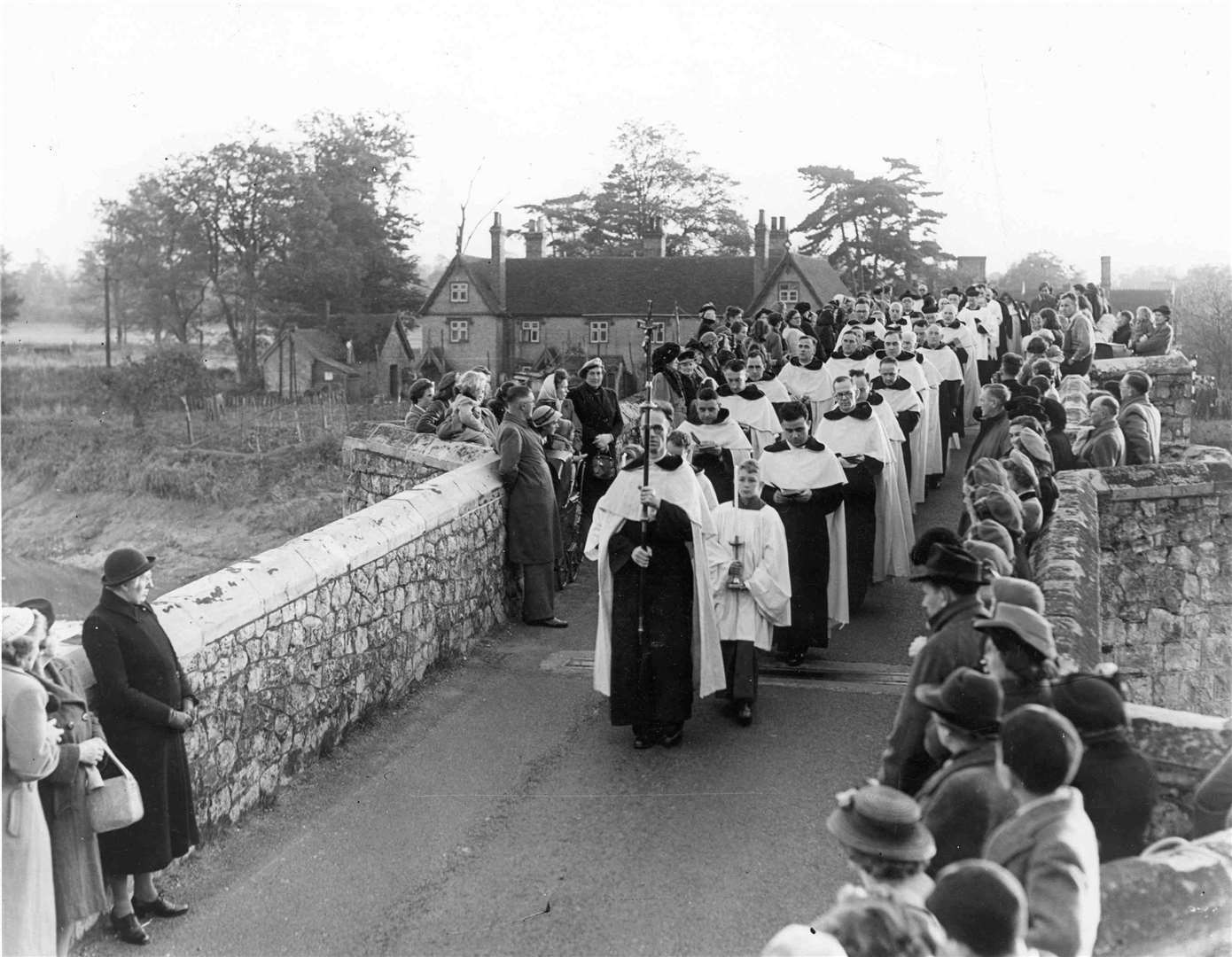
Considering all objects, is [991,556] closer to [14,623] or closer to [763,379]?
[14,623]

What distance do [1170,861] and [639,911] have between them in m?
2.92

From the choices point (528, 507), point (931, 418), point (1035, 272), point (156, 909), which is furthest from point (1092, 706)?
point (1035, 272)

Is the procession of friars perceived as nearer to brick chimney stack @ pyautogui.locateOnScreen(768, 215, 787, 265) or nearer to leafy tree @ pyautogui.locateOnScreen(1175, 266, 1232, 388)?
leafy tree @ pyautogui.locateOnScreen(1175, 266, 1232, 388)

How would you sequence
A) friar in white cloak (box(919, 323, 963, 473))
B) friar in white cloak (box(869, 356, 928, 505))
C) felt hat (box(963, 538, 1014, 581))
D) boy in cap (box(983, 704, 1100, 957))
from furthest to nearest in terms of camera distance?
friar in white cloak (box(919, 323, 963, 473)) < friar in white cloak (box(869, 356, 928, 505)) < felt hat (box(963, 538, 1014, 581)) < boy in cap (box(983, 704, 1100, 957))

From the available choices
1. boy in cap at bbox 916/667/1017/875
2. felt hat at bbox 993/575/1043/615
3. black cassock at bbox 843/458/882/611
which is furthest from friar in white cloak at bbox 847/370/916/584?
boy in cap at bbox 916/667/1017/875

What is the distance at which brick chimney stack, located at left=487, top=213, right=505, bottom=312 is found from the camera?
203 feet

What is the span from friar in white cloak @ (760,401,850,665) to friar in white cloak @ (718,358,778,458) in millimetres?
2860

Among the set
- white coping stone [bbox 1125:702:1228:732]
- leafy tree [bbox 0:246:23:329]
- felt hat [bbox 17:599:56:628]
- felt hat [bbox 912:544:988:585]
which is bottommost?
white coping stone [bbox 1125:702:1228:732]

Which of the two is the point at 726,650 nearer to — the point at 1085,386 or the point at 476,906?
the point at 476,906

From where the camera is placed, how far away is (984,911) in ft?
8.94

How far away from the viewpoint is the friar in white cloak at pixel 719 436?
10.9 meters

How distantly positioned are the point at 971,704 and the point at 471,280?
58687mm

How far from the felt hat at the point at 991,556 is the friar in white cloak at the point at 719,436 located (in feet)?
16.8

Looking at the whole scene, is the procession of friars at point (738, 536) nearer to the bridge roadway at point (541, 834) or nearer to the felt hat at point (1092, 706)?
the bridge roadway at point (541, 834)
